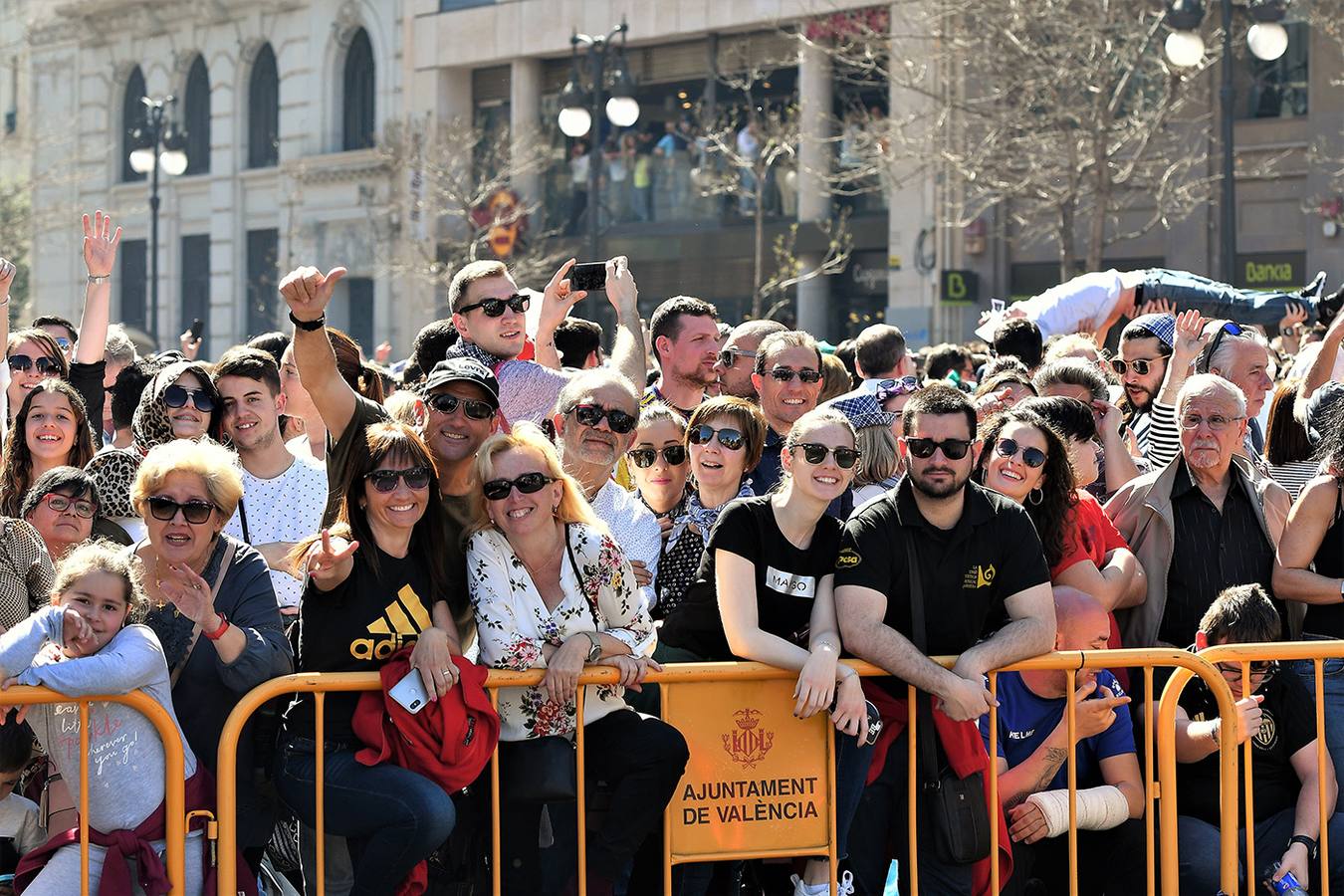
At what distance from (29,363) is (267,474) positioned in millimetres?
2680

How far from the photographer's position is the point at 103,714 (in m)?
4.98

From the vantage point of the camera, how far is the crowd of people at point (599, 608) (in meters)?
5.03

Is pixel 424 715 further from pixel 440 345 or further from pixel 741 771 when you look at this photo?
pixel 440 345

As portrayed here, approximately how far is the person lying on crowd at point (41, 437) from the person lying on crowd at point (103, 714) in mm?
1988

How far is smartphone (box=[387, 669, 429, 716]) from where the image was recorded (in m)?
4.96

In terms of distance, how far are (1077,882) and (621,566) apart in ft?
6.30

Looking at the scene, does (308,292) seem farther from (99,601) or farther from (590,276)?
(590,276)

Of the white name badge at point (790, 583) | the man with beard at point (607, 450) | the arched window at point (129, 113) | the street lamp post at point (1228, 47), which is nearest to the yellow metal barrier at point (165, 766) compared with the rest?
the man with beard at point (607, 450)

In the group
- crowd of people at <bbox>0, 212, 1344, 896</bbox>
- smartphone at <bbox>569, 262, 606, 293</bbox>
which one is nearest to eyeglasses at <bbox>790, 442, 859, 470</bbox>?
crowd of people at <bbox>0, 212, 1344, 896</bbox>

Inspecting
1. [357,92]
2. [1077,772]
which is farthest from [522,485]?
[357,92]

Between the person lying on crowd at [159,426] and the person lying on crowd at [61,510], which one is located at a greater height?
the person lying on crowd at [159,426]

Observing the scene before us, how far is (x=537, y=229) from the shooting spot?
1332 inches

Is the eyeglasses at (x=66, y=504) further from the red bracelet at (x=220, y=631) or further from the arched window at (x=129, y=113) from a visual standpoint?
the arched window at (x=129, y=113)

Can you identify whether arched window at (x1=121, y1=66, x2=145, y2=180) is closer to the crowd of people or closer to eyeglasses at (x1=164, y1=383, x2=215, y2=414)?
the crowd of people
